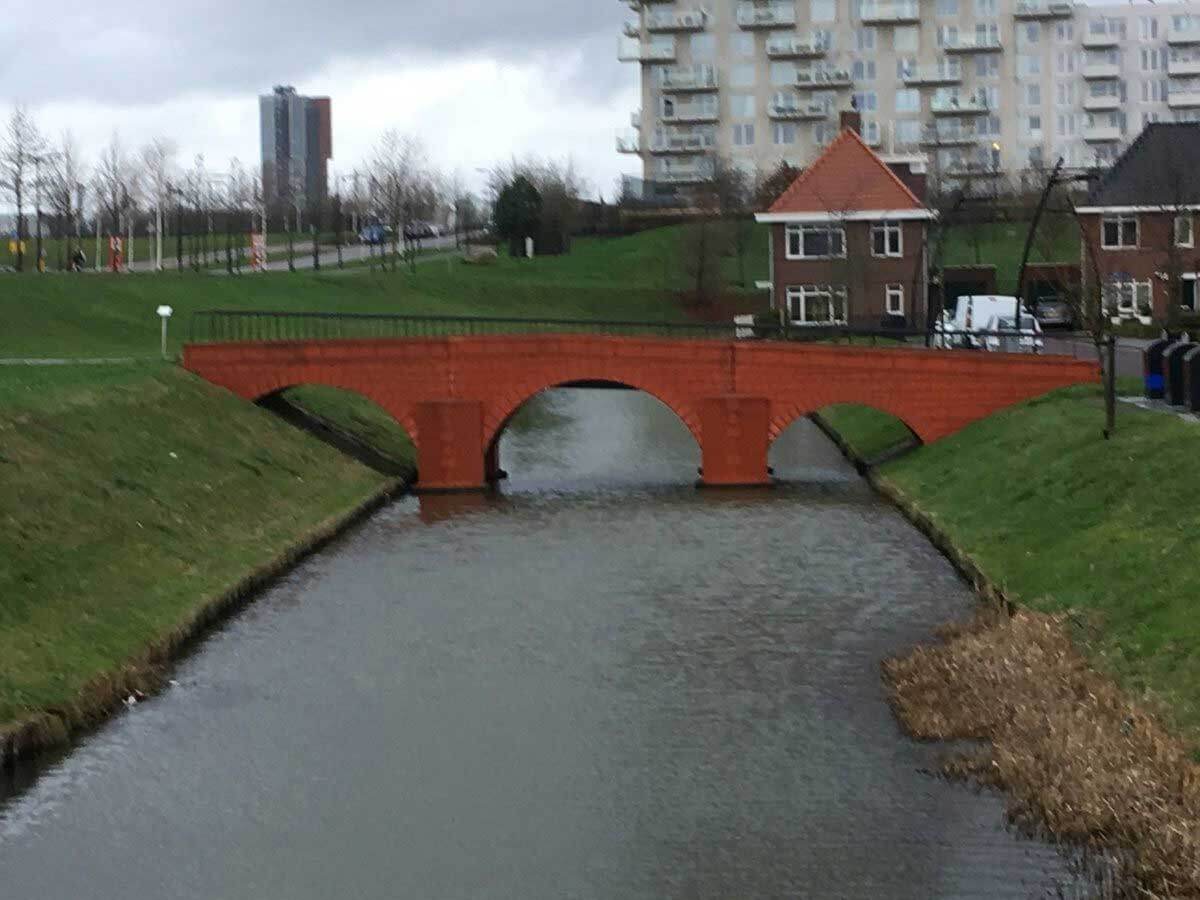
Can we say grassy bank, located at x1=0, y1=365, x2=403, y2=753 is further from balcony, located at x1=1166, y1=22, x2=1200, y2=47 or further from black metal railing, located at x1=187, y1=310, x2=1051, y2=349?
balcony, located at x1=1166, y1=22, x2=1200, y2=47

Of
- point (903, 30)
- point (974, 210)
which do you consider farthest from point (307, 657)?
point (903, 30)

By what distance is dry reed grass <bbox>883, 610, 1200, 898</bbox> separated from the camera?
1981 centimetres

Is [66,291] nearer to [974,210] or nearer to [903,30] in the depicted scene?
[974,210]

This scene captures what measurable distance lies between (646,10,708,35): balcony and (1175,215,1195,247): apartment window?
48.7 m

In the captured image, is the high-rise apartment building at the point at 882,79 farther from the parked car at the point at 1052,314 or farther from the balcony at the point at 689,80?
the parked car at the point at 1052,314

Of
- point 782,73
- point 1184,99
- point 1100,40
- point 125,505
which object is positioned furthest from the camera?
point 1184,99

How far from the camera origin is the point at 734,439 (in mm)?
55781

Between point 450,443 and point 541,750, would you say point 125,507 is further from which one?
point 450,443

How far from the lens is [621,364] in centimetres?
5641

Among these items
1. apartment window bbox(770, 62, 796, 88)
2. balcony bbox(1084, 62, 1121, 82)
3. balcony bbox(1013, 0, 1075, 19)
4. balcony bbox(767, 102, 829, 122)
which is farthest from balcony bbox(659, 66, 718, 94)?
balcony bbox(1084, 62, 1121, 82)

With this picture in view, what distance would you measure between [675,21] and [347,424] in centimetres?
7522

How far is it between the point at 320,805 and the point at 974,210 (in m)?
96.8

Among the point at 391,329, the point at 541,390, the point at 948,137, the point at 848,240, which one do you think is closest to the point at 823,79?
the point at 948,137

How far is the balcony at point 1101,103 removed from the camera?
440 ft
